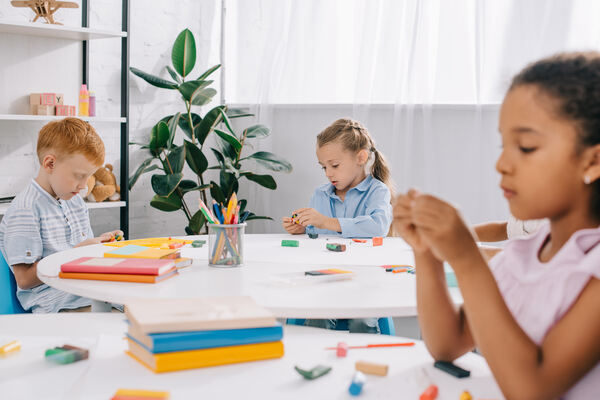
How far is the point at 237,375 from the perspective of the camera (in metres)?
0.87

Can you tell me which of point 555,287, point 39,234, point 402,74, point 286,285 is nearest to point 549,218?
point 555,287

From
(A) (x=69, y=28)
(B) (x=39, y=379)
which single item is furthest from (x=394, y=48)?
(B) (x=39, y=379)

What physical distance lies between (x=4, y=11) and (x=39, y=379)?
111 inches

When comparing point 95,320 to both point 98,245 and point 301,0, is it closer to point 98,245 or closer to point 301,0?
point 98,245

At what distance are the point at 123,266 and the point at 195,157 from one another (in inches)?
85.8

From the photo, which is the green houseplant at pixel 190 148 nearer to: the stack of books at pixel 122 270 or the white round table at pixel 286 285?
the white round table at pixel 286 285

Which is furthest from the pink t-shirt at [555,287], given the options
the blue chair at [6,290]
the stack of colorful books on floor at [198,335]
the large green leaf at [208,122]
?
Result: the large green leaf at [208,122]

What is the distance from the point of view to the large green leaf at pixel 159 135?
346 centimetres

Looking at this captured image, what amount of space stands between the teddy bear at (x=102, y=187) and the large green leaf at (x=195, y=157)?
0.43m

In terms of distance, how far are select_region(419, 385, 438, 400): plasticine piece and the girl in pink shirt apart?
86 mm

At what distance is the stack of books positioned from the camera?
141 centimetres

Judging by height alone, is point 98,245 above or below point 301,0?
below

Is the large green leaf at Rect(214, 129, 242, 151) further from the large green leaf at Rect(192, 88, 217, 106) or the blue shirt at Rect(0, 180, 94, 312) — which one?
the blue shirt at Rect(0, 180, 94, 312)

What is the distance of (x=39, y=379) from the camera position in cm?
86
